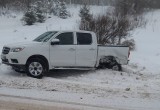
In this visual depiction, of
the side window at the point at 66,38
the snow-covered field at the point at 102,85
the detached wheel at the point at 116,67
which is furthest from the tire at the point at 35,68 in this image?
the detached wheel at the point at 116,67

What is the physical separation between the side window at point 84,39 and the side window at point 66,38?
0.32 metres

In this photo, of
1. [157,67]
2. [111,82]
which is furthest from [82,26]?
[111,82]

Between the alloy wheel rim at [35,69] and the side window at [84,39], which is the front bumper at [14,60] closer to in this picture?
the alloy wheel rim at [35,69]

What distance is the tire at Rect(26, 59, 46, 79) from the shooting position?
15.4 meters

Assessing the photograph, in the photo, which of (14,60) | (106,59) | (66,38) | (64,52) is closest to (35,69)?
(14,60)

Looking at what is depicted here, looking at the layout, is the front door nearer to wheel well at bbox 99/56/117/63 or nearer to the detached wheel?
wheel well at bbox 99/56/117/63

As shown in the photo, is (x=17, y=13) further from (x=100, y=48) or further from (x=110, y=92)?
(x=110, y=92)

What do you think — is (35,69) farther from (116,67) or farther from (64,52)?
(116,67)

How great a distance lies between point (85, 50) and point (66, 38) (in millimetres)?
911

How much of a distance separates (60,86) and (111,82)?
8.21 ft

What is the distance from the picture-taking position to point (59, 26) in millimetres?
31016

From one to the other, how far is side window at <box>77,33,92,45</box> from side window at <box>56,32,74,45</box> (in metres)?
0.32

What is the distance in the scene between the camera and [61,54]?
16.0 metres

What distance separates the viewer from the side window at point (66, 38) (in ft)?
52.9
